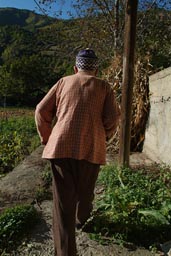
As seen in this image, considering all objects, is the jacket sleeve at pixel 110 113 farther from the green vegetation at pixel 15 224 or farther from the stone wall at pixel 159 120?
the stone wall at pixel 159 120

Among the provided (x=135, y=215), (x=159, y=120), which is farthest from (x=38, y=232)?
(x=159, y=120)

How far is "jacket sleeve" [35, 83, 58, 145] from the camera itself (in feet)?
8.84

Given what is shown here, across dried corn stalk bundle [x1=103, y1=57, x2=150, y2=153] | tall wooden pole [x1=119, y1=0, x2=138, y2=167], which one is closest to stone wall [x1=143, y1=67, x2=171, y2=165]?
dried corn stalk bundle [x1=103, y1=57, x2=150, y2=153]

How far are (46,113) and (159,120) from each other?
2.96 metres

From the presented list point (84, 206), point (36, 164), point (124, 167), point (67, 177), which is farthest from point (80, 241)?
point (36, 164)

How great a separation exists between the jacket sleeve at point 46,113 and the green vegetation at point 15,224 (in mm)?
794

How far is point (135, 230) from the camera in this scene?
2965 mm

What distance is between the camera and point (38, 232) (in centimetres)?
305

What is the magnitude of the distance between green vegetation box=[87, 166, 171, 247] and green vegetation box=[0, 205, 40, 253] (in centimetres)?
58

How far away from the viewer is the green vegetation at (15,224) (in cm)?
283

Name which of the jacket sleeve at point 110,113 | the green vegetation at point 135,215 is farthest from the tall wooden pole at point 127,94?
the jacket sleeve at point 110,113

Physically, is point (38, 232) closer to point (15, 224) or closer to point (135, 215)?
point (15, 224)

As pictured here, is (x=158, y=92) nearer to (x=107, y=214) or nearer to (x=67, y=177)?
(x=107, y=214)

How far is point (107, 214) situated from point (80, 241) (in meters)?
0.40
